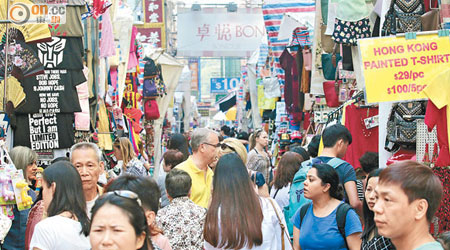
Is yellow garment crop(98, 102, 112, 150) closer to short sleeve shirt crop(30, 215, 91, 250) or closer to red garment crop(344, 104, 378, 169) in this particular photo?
red garment crop(344, 104, 378, 169)

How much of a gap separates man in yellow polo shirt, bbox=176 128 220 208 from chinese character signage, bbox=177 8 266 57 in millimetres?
17919

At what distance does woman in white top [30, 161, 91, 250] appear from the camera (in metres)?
4.34

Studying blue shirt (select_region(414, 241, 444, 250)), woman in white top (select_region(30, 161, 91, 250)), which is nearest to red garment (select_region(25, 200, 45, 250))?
woman in white top (select_region(30, 161, 91, 250))

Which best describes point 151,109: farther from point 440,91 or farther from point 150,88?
point 440,91

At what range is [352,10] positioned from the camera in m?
8.87

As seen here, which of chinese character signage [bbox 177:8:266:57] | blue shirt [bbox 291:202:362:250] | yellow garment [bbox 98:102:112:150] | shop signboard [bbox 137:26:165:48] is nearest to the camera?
blue shirt [bbox 291:202:362:250]

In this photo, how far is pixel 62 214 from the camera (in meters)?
4.58

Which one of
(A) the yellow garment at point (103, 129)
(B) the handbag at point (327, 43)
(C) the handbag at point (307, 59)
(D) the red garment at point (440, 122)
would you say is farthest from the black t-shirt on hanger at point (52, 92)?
(D) the red garment at point (440, 122)

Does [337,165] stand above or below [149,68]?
below

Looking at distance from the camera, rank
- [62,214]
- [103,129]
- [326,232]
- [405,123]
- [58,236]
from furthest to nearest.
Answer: [103,129]
[405,123]
[326,232]
[62,214]
[58,236]

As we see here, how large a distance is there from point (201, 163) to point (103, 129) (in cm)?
489

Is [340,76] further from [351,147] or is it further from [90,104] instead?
[90,104]

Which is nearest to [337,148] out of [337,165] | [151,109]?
[337,165]

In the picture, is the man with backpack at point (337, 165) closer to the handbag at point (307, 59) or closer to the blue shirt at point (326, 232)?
the blue shirt at point (326, 232)
